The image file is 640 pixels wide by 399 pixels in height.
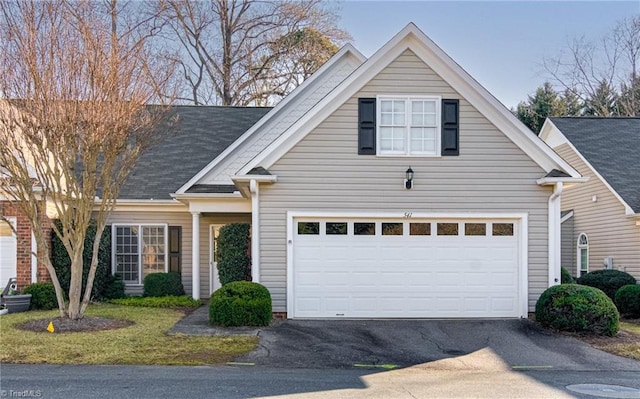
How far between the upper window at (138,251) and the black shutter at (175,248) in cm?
17

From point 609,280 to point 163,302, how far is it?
11.9 m

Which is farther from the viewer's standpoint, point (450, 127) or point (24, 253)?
point (24, 253)

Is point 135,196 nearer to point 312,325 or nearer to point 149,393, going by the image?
point 312,325

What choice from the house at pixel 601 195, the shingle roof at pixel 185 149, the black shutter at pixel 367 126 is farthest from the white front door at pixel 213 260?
the house at pixel 601 195

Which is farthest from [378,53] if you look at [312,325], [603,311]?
[603,311]

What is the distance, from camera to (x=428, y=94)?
13719 millimetres

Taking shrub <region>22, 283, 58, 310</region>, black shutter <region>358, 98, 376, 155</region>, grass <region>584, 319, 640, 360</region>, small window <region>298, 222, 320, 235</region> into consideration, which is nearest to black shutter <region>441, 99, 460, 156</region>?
black shutter <region>358, 98, 376, 155</region>

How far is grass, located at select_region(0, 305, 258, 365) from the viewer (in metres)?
9.43

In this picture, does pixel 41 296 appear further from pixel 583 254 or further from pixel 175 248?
pixel 583 254

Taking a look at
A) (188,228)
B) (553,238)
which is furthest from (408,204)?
(188,228)

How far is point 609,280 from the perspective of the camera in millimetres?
16500

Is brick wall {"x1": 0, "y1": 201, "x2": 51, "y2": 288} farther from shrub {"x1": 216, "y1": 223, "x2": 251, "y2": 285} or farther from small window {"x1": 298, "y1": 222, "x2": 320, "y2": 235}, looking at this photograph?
small window {"x1": 298, "y1": 222, "x2": 320, "y2": 235}

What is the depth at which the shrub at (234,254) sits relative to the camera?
15344 millimetres

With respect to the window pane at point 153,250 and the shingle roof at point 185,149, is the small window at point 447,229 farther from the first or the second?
the window pane at point 153,250
